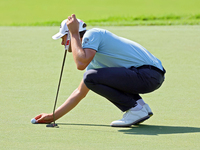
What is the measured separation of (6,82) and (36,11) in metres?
12.7

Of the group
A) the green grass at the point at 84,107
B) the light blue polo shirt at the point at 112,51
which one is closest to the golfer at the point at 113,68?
the light blue polo shirt at the point at 112,51

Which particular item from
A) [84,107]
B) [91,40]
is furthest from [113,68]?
[84,107]

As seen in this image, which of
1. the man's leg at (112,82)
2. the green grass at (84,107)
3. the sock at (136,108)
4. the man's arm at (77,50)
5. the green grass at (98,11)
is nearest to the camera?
the green grass at (84,107)

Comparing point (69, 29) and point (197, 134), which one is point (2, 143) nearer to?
point (69, 29)

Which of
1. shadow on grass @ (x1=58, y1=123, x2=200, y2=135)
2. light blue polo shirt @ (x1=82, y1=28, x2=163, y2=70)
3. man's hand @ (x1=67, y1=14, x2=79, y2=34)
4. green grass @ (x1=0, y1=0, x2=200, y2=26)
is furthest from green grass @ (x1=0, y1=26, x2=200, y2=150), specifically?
green grass @ (x1=0, y1=0, x2=200, y2=26)

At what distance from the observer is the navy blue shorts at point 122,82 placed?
4029mm

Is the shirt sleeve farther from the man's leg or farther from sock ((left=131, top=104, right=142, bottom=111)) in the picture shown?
sock ((left=131, top=104, right=142, bottom=111))

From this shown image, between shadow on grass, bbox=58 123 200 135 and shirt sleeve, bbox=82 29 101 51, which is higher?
shirt sleeve, bbox=82 29 101 51

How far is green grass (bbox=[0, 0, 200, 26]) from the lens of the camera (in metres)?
15.0

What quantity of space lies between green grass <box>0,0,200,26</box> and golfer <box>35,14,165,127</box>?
9994 mm

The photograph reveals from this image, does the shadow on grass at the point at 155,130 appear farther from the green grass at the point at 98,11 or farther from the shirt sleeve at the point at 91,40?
the green grass at the point at 98,11

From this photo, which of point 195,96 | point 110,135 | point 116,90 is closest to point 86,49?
point 116,90

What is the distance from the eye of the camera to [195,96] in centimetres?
534

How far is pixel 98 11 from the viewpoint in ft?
58.3
